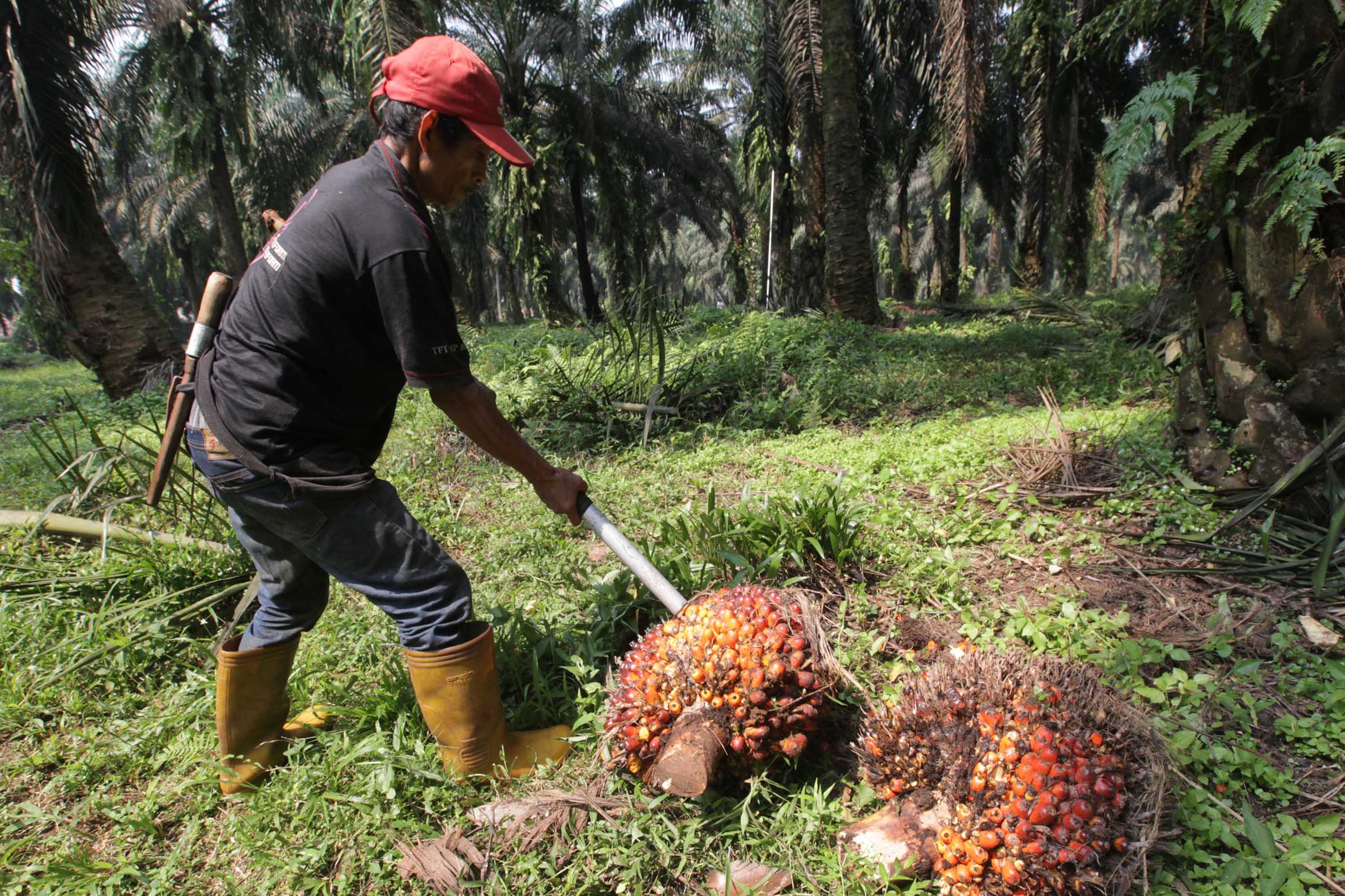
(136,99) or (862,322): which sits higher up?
(136,99)

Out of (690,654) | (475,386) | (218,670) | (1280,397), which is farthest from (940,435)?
(218,670)

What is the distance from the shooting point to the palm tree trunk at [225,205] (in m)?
12.7

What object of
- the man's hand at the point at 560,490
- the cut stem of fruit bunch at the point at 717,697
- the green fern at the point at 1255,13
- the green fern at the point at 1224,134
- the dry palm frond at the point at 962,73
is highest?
the dry palm frond at the point at 962,73

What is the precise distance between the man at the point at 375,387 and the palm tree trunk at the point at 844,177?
259 inches

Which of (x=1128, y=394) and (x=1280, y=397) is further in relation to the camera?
(x=1128, y=394)

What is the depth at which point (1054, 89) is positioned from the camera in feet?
37.5

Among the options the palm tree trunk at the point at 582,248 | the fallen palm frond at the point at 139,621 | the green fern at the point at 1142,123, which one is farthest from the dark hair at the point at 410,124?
the palm tree trunk at the point at 582,248

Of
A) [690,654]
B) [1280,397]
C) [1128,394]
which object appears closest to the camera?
[690,654]

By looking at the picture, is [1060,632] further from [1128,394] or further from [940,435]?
[1128,394]

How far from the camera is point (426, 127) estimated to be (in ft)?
6.77

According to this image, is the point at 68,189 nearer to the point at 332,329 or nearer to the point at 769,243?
the point at 332,329

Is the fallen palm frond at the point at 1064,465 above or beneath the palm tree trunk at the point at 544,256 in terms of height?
beneath

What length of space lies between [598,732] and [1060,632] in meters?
1.63

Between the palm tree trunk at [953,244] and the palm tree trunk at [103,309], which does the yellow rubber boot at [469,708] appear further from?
the palm tree trunk at [953,244]
